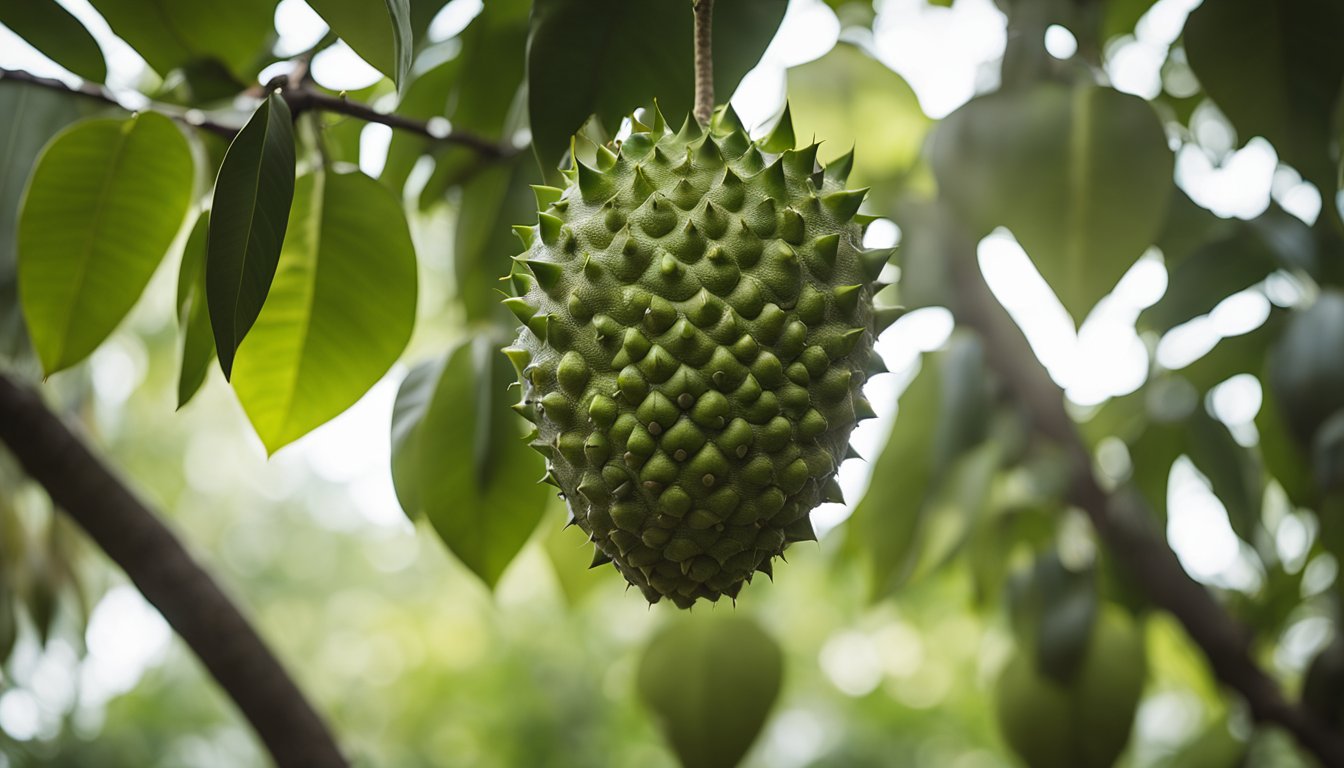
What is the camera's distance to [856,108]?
1.26 m

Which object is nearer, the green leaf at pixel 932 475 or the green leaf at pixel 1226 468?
the green leaf at pixel 932 475

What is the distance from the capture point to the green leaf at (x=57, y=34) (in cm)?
86

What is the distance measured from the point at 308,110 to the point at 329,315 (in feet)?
0.54

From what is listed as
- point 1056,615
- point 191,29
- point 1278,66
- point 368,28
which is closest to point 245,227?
point 368,28

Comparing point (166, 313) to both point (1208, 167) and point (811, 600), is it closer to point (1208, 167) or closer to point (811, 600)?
point (811, 600)

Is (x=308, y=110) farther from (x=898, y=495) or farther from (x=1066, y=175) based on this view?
(x=898, y=495)

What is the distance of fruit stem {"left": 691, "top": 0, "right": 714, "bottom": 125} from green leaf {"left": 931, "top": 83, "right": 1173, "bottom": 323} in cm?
31

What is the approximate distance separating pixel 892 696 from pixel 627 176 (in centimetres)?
490

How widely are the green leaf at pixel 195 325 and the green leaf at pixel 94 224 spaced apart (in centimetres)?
6

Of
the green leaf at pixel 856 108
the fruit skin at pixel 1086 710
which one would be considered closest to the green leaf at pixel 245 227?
the green leaf at pixel 856 108

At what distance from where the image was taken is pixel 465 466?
0.97m

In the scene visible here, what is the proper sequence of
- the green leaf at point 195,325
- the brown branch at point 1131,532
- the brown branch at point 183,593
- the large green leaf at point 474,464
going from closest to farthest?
1. the green leaf at point 195,325
2. the large green leaf at point 474,464
3. the brown branch at point 183,593
4. the brown branch at point 1131,532

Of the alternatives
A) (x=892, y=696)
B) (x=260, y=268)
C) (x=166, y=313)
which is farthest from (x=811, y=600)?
(x=260, y=268)

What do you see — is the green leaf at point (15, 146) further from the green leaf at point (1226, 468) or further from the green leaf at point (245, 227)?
Answer: the green leaf at point (1226, 468)
